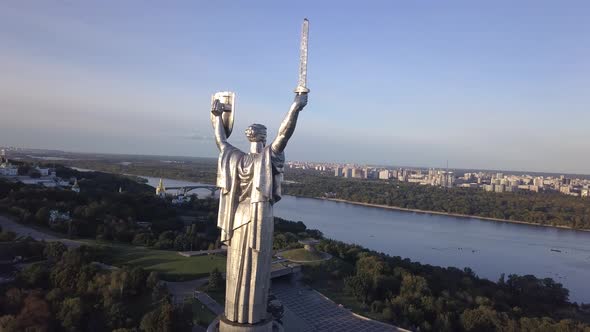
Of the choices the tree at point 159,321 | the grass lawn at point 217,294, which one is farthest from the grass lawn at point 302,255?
the tree at point 159,321

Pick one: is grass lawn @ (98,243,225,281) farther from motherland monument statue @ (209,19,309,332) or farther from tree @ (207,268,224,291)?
motherland monument statue @ (209,19,309,332)

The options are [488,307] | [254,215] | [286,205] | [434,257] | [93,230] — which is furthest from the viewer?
[286,205]

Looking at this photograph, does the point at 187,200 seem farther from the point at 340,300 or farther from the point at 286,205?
the point at 340,300

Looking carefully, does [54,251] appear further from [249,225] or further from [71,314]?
[249,225]

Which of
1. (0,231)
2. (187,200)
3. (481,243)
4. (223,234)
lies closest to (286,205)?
(187,200)

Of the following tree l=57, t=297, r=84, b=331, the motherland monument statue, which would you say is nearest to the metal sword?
the motherland monument statue

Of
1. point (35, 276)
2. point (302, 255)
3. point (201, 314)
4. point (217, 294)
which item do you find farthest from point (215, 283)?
point (302, 255)
